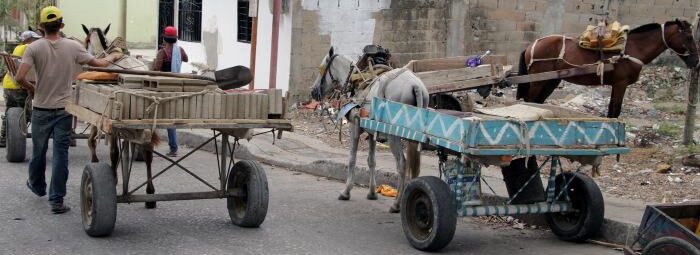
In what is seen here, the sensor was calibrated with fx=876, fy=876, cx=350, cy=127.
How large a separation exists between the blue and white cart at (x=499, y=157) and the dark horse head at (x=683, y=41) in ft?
15.8

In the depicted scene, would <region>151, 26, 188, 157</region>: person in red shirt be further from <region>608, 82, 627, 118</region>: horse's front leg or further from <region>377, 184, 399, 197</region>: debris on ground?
<region>608, 82, 627, 118</region>: horse's front leg

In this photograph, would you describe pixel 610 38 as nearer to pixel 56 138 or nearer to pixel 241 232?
pixel 241 232

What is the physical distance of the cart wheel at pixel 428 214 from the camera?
23.2ft

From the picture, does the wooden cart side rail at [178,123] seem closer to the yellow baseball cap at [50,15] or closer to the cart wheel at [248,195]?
the cart wheel at [248,195]

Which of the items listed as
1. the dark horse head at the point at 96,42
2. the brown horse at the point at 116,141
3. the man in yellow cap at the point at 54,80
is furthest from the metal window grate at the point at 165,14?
the man in yellow cap at the point at 54,80

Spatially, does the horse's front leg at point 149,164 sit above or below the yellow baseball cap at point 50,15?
below

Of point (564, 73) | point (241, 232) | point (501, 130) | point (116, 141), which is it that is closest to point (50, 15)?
point (116, 141)

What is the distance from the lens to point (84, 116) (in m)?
7.59

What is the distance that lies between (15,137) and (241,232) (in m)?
4.64

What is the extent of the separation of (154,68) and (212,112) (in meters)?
4.85

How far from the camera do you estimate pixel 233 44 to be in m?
18.8

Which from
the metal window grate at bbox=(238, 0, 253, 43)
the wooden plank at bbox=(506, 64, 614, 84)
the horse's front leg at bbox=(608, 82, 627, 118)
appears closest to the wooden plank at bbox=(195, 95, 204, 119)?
the wooden plank at bbox=(506, 64, 614, 84)

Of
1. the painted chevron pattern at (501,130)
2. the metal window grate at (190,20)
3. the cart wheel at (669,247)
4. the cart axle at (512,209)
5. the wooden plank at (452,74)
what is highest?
the metal window grate at (190,20)

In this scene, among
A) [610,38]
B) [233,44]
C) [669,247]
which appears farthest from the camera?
[233,44]
